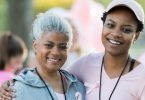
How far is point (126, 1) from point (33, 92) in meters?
0.94

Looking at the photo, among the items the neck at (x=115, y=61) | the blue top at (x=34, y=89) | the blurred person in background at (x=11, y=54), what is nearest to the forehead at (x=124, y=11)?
the neck at (x=115, y=61)

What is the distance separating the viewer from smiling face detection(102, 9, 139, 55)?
16.8 feet

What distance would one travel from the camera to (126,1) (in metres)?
5.16

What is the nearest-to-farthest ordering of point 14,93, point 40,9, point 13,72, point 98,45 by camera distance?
point 14,93
point 13,72
point 98,45
point 40,9

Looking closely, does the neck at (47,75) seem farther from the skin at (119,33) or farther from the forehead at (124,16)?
the forehead at (124,16)

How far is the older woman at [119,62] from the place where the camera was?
5117 millimetres

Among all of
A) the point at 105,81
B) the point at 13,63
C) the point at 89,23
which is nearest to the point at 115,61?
the point at 105,81

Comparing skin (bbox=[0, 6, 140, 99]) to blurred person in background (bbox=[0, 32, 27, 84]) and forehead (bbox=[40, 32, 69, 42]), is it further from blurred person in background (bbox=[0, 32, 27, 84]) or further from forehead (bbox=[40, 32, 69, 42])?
blurred person in background (bbox=[0, 32, 27, 84])

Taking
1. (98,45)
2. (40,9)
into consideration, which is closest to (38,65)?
(98,45)

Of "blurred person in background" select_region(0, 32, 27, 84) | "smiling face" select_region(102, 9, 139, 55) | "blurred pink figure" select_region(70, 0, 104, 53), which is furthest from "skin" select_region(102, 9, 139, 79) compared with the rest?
"blurred pink figure" select_region(70, 0, 104, 53)

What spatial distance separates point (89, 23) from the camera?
9336 mm

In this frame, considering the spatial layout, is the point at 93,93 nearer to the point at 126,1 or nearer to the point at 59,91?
the point at 59,91

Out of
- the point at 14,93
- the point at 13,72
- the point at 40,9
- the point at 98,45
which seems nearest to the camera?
the point at 14,93

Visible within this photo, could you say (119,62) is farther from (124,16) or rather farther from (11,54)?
(11,54)
